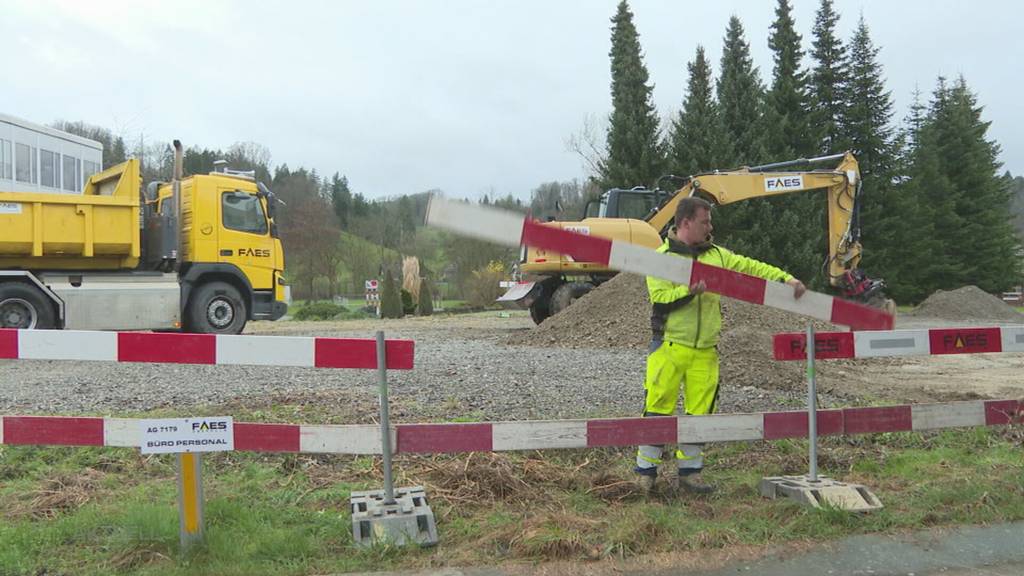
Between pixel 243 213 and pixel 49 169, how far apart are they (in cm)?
1440

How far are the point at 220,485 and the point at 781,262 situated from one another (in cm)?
3108

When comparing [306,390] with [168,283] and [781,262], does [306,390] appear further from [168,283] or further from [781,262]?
[781,262]

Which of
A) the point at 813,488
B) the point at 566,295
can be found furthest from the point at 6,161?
the point at 813,488

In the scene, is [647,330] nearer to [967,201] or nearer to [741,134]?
[741,134]

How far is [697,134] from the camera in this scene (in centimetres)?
3356

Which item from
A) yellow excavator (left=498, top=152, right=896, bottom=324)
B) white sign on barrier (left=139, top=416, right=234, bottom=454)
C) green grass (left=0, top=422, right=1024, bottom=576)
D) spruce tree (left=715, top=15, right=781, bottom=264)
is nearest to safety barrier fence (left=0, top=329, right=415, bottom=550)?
white sign on barrier (left=139, top=416, right=234, bottom=454)

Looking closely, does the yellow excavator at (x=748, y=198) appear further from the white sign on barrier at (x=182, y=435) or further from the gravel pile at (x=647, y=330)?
the white sign on barrier at (x=182, y=435)

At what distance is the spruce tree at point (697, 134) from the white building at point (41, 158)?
77.5 feet

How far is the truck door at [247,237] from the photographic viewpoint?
14016mm

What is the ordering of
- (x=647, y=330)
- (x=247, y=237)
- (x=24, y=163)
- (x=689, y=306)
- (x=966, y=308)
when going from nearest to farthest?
(x=689, y=306)
(x=647, y=330)
(x=247, y=237)
(x=24, y=163)
(x=966, y=308)

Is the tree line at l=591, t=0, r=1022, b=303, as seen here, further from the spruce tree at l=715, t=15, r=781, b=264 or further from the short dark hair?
the short dark hair

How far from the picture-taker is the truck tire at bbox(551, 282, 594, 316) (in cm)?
1645

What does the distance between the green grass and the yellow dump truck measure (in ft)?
29.5

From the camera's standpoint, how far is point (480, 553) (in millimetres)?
3439
